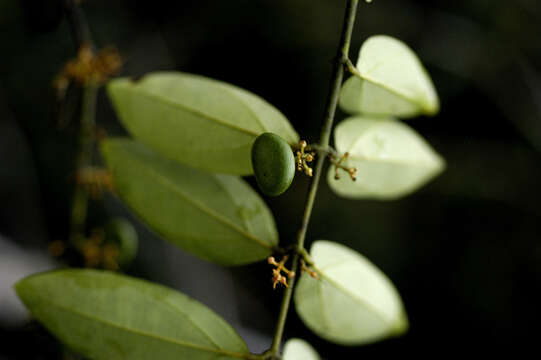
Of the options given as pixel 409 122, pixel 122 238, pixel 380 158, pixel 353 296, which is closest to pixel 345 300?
pixel 353 296

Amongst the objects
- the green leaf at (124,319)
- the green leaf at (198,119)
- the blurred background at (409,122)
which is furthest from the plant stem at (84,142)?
the blurred background at (409,122)

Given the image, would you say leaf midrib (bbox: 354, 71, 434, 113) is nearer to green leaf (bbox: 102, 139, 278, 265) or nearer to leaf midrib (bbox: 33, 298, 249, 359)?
green leaf (bbox: 102, 139, 278, 265)

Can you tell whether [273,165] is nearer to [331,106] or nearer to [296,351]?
[331,106]

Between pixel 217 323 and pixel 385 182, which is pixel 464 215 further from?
pixel 217 323

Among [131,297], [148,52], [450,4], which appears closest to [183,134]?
[131,297]

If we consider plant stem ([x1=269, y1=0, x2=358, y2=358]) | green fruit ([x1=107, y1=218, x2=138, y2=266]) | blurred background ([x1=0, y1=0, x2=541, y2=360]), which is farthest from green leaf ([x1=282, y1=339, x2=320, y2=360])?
blurred background ([x1=0, y1=0, x2=541, y2=360])

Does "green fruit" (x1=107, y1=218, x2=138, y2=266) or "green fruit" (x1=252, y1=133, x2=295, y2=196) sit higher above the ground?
"green fruit" (x1=107, y1=218, x2=138, y2=266)
